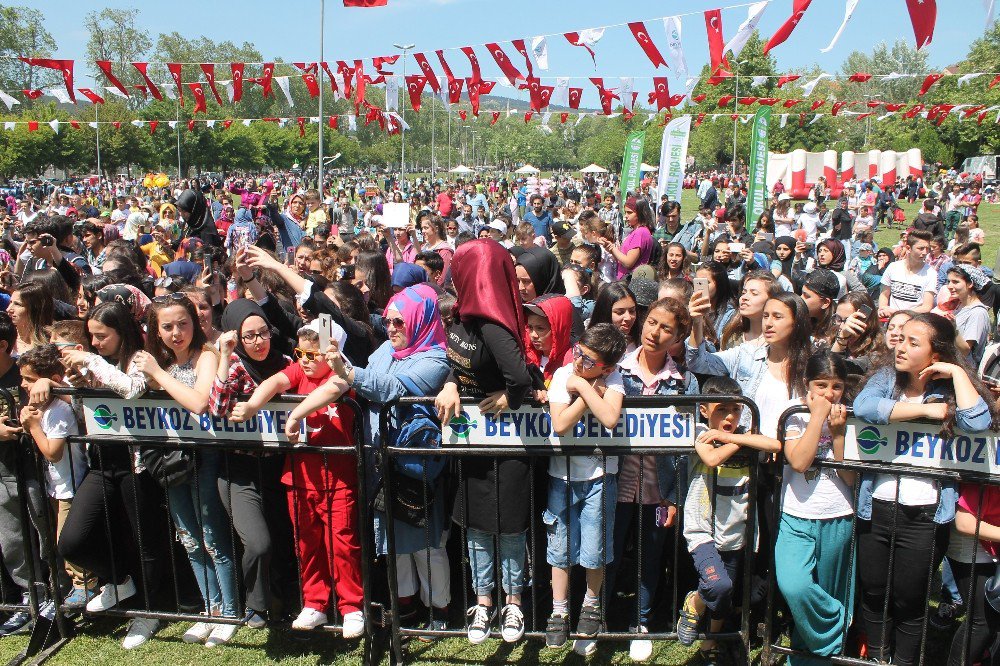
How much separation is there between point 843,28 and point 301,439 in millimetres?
8307

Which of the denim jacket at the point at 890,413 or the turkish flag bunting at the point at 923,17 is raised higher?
the turkish flag bunting at the point at 923,17

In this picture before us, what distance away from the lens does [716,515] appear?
3691mm

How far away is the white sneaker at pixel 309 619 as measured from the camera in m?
3.92

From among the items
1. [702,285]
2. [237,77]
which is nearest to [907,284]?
[702,285]

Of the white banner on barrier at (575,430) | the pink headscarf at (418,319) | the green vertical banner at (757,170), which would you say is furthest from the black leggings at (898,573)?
the green vertical banner at (757,170)

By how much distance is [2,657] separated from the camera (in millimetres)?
4062

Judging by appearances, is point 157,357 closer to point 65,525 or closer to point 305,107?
point 65,525

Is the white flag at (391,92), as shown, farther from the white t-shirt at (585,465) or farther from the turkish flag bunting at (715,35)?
the white t-shirt at (585,465)

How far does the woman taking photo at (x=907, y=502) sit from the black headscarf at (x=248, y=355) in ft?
9.54

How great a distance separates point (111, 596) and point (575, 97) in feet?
66.3

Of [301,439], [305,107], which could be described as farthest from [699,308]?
[305,107]

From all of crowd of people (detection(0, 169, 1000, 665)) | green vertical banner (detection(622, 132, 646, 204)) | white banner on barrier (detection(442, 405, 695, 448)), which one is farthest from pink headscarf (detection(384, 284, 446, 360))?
green vertical banner (detection(622, 132, 646, 204))

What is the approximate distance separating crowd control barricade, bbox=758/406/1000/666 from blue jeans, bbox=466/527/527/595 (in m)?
1.18

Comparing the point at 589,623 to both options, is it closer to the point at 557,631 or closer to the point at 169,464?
the point at 557,631
